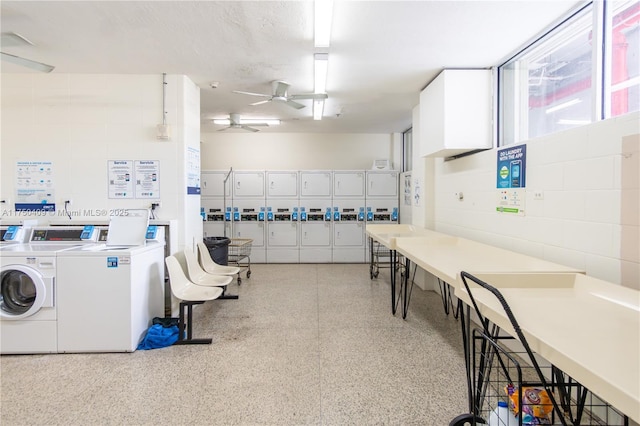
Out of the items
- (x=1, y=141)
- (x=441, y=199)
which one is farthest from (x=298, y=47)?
(x=1, y=141)

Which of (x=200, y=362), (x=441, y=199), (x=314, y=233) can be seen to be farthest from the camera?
(x=314, y=233)

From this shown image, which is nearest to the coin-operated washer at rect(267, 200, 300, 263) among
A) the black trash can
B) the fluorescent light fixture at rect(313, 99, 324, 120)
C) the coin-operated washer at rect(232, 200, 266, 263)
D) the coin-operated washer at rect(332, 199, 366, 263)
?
the coin-operated washer at rect(232, 200, 266, 263)

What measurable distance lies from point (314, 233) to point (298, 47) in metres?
3.70

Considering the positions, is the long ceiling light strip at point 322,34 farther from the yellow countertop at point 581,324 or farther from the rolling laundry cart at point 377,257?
the rolling laundry cart at point 377,257

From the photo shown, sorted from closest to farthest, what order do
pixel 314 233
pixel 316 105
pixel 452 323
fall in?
pixel 452 323 → pixel 316 105 → pixel 314 233

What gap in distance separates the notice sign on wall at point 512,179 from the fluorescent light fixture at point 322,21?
1.81m

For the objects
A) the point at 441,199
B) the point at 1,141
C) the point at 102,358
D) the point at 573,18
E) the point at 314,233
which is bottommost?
the point at 102,358

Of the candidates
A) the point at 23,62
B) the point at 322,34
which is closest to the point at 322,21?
the point at 322,34

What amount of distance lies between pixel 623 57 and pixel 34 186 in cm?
529

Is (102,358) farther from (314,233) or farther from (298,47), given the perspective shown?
(314,233)

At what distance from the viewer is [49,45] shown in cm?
274

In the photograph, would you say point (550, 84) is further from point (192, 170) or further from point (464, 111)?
point (192, 170)

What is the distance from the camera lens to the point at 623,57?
1.84 m

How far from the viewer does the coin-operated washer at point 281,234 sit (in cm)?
593
